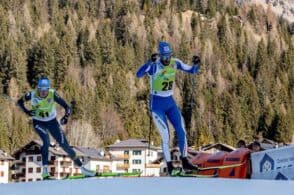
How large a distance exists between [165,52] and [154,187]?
115 inches

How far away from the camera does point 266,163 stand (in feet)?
45.1

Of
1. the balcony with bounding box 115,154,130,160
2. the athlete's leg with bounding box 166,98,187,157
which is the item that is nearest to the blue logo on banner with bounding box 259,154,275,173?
the athlete's leg with bounding box 166,98,187,157

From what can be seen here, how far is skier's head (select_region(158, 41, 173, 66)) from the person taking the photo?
43.7 ft

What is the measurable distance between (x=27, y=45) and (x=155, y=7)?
39330 millimetres

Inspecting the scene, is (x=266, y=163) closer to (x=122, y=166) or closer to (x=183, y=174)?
(x=183, y=174)

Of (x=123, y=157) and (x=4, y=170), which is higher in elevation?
(x=123, y=157)

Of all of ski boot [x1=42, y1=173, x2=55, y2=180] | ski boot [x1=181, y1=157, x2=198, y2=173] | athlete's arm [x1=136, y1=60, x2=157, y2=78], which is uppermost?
athlete's arm [x1=136, y1=60, x2=157, y2=78]

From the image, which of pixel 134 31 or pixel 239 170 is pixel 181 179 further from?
pixel 134 31

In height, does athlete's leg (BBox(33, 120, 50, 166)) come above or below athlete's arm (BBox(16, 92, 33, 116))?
below

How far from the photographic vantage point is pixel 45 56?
108625 millimetres

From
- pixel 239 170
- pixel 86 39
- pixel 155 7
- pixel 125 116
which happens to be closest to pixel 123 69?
pixel 86 39

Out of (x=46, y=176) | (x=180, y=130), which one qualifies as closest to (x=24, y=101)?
(x=46, y=176)

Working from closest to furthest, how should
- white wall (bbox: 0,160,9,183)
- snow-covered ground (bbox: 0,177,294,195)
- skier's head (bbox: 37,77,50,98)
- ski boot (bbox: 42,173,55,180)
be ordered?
snow-covered ground (bbox: 0,177,294,195)
ski boot (bbox: 42,173,55,180)
skier's head (bbox: 37,77,50,98)
white wall (bbox: 0,160,9,183)

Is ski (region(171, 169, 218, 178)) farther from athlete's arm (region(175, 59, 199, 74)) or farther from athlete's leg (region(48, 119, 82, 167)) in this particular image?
athlete's leg (region(48, 119, 82, 167))
